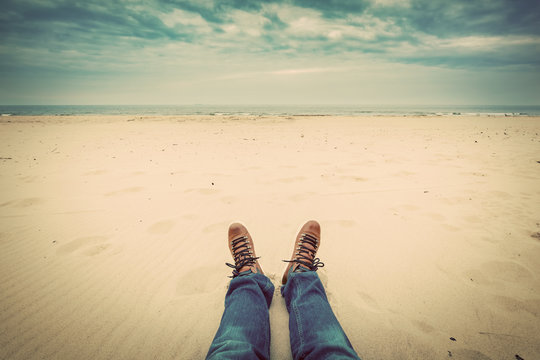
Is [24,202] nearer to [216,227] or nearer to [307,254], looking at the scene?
[216,227]

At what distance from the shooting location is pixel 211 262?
81.5 inches

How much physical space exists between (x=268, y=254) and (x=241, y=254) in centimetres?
32

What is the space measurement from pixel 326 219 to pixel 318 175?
1.45 metres

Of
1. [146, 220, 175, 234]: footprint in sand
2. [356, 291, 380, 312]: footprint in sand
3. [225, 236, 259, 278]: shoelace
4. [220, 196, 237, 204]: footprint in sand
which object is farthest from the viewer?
[220, 196, 237, 204]: footprint in sand

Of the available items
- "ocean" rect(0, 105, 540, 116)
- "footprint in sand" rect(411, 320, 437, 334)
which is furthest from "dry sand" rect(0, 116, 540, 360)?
"ocean" rect(0, 105, 540, 116)

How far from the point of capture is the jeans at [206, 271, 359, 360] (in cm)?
119

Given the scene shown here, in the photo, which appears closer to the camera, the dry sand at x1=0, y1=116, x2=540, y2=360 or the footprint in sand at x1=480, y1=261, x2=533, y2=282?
the dry sand at x1=0, y1=116, x2=540, y2=360

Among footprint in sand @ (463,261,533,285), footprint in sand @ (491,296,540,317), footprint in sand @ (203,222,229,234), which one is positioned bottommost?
footprint in sand @ (491,296,540,317)

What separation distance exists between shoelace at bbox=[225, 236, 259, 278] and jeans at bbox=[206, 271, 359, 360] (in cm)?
19

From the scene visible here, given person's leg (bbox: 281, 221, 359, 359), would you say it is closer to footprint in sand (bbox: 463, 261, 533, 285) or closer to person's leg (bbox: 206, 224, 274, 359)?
person's leg (bbox: 206, 224, 274, 359)

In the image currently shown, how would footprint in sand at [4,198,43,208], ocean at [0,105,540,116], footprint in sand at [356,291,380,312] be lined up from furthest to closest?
ocean at [0,105,540,116] → footprint in sand at [4,198,43,208] → footprint in sand at [356,291,380,312]

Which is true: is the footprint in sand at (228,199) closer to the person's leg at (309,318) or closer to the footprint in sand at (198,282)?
the footprint in sand at (198,282)

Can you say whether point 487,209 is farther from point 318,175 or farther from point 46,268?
point 46,268

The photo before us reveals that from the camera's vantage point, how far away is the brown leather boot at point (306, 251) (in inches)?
73.2
